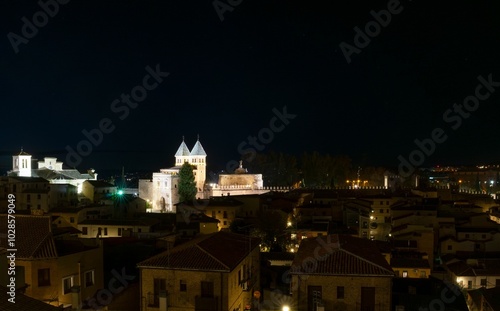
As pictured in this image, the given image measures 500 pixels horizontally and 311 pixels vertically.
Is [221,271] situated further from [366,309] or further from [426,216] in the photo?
[426,216]

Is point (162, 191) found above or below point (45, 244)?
below

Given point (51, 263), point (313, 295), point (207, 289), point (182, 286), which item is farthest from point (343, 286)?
point (51, 263)

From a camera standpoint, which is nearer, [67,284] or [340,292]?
[340,292]

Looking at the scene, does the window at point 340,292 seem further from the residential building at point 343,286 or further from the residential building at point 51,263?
the residential building at point 51,263

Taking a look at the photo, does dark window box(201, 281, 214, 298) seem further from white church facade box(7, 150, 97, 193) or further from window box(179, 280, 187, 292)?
white church facade box(7, 150, 97, 193)

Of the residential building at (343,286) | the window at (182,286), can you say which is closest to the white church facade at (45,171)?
the window at (182,286)

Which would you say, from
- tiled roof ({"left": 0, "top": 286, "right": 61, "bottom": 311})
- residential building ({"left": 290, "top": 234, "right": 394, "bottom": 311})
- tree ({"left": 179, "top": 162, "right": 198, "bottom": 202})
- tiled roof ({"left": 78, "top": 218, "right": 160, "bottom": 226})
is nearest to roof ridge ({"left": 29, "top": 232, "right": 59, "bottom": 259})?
tiled roof ({"left": 0, "top": 286, "right": 61, "bottom": 311})

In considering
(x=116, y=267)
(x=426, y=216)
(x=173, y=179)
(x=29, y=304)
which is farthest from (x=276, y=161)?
(x=29, y=304)

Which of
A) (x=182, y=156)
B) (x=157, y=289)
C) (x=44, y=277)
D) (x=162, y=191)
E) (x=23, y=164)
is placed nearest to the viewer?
(x=157, y=289)

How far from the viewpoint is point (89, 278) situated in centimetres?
1324

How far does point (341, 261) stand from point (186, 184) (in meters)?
34.1

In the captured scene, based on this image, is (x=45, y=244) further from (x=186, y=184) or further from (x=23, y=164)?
(x=23, y=164)

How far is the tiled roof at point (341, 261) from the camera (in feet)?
36.4

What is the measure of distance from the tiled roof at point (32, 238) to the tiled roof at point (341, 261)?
6.33 metres
